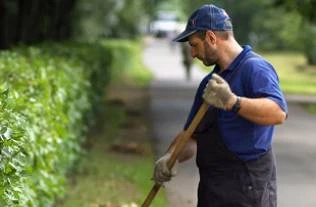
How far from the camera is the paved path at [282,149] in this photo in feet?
30.3

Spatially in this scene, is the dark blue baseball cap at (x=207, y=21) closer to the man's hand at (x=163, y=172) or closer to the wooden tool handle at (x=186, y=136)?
the wooden tool handle at (x=186, y=136)

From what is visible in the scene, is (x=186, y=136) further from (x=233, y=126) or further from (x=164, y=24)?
(x=164, y=24)

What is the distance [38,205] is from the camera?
640 centimetres

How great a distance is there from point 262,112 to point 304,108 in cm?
1646

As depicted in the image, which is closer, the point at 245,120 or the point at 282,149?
the point at 245,120

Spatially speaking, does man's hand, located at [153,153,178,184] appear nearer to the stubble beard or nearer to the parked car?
the stubble beard

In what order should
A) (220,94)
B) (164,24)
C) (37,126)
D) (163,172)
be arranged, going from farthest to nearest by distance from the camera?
1. (164,24)
2. (37,126)
3. (163,172)
4. (220,94)

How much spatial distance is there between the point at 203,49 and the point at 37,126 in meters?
2.39

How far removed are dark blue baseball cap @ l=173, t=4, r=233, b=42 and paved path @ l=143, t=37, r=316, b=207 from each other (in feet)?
15.5

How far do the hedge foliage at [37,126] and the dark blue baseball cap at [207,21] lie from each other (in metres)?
1.16

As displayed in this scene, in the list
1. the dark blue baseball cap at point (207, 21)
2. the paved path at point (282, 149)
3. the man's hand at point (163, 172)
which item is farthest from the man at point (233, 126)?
the paved path at point (282, 149)

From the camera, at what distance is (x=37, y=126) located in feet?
20.2

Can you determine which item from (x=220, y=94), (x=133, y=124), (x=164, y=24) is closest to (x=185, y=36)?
(x=220, y=94)

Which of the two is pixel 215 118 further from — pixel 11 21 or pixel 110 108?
pixel 11 21
